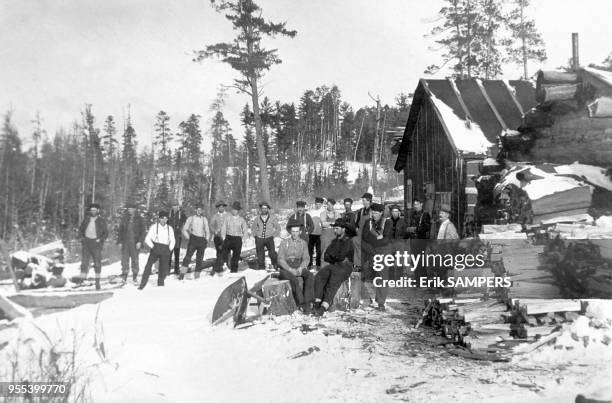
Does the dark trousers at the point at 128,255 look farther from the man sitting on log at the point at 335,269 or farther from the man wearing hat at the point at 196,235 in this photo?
the man sitting on log at the point at 335,269

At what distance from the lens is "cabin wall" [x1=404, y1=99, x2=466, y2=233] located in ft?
34.9

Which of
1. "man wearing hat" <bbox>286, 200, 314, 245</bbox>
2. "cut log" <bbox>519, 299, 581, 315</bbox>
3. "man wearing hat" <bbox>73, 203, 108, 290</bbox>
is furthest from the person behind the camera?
"man wearing hat" <bbox>286, 200, 314, 245</bbox>

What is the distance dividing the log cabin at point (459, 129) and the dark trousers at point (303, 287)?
3141mm

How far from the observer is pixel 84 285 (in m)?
4.86

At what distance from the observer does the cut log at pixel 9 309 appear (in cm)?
366

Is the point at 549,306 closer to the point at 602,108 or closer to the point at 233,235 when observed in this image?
the point at 602,108

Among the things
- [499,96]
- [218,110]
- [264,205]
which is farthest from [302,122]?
[218,110]

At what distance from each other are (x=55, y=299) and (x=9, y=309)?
0.35m

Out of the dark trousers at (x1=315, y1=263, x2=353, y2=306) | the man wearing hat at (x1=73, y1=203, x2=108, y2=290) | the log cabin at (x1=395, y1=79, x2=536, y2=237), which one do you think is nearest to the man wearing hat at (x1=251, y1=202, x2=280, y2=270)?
the dark trousers at (x1=315, y1=263, x2=353, y2=306)

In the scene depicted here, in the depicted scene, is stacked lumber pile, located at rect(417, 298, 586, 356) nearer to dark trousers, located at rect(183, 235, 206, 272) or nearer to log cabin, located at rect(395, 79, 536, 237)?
log cabin, located at rect(395, 79, 536, 237)

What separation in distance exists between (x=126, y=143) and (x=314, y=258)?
5.85 metres

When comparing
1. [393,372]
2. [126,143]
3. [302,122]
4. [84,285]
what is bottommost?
[393,372]

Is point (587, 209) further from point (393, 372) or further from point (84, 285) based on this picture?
point (84, 285)

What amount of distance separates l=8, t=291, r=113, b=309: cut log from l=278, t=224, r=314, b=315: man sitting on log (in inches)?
115
